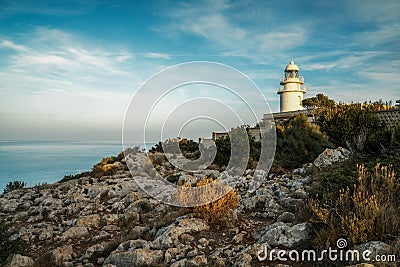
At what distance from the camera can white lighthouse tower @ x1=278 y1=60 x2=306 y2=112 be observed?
3130cm

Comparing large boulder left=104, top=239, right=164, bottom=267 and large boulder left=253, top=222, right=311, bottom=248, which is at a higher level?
large boulder left=253, top=222, right=311, bottom=248

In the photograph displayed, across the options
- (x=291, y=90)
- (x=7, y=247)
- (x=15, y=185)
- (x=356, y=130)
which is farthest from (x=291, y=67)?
(x=7, y=247)

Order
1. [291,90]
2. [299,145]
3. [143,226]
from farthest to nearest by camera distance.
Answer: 1. [291,90]
2. [299,145]
3. [143,226]

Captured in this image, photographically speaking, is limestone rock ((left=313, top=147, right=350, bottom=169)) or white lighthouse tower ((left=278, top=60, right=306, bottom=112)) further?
white lighthouse tower ((left=278, top=60, right=306, bottom=112))

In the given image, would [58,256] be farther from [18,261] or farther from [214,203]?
[214,203]

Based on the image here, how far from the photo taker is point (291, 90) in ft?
102

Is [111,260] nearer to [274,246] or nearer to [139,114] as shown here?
[274,246]

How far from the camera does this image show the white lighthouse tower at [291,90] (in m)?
31.3

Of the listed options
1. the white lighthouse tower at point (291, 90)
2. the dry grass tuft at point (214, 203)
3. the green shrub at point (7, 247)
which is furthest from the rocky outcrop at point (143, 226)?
the white lighthouse tower at point (291, 90)

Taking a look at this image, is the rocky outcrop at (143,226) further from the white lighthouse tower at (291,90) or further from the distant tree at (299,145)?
the white lighthouse tower at (291,90)

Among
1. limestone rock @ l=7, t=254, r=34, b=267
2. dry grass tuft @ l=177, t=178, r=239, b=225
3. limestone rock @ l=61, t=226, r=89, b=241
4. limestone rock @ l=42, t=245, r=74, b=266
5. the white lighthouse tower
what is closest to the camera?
limestone rock @ l=7, t=254, r=34, b=267

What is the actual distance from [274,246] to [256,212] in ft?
6.07

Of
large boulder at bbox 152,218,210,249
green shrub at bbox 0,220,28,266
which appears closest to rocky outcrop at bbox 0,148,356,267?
large boulder at bbox 152,218,210,249

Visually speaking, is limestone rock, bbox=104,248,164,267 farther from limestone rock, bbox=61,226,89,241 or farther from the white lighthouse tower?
the white lighthouse tower
